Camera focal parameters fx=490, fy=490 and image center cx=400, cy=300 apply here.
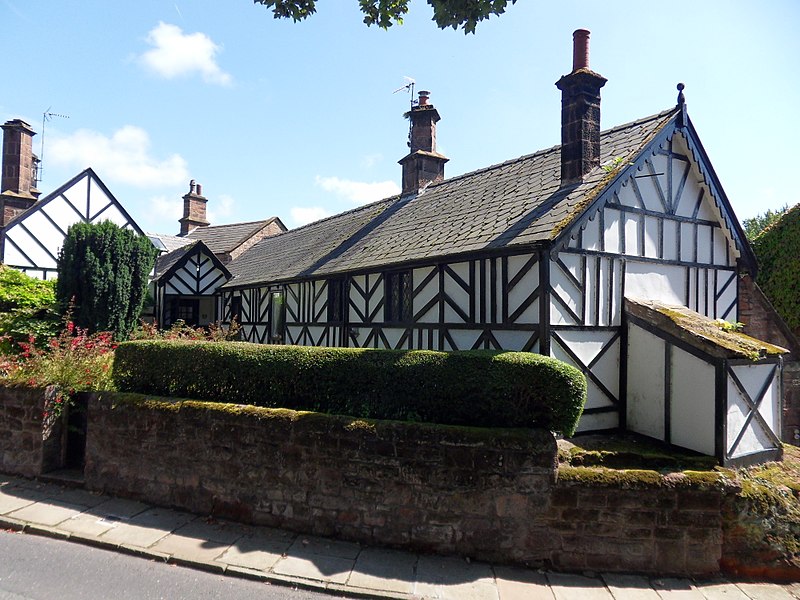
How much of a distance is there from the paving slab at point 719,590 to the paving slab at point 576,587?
3.50 ft

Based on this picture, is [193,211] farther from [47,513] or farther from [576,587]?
[576,587]

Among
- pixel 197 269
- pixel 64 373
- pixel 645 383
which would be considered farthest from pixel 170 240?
pixel 645 383

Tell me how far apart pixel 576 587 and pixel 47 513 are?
6606 mm

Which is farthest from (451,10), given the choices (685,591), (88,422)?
(88,422)

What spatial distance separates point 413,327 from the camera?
385 inches

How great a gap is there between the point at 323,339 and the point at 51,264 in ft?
39.8

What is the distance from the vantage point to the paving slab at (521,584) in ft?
15.9

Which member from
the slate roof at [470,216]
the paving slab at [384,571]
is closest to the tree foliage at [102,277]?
the slate roof at [470,216]

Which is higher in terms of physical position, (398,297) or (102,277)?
(102,277)

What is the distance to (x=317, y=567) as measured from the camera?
5.23 metres

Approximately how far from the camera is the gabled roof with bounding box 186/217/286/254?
27.2m

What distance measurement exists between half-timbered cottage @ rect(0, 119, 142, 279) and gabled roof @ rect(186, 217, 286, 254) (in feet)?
25.8

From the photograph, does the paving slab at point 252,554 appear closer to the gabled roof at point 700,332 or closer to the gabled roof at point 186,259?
the gabled roof at point 700,332

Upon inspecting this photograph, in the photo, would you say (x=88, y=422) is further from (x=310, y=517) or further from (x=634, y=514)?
(x=634, y=514)
